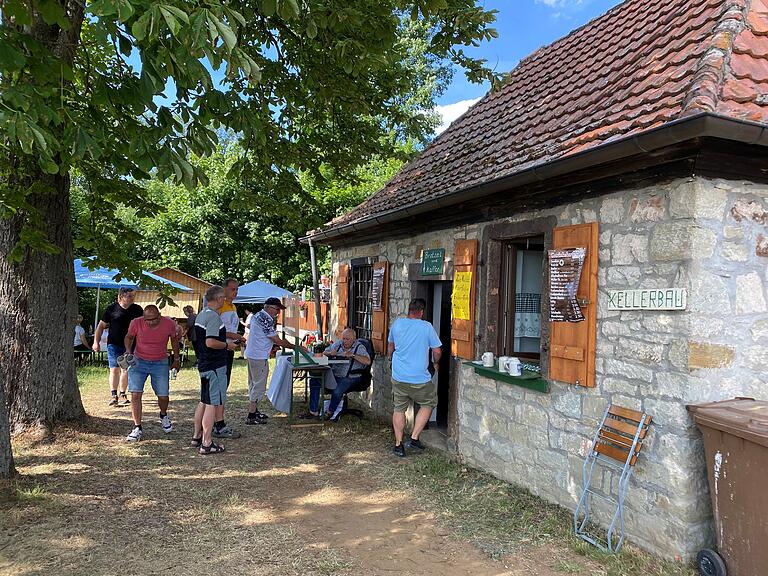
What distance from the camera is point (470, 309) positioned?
6.02 metres

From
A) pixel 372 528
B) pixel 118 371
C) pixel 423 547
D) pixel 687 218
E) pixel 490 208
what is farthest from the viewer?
pixel 118 371

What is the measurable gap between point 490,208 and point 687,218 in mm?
2336

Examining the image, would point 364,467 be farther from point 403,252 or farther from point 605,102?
point 605,102

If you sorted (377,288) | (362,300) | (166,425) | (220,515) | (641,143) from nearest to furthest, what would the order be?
(641,143)
(220,515)
(166,425)
(377,288)
(362,300)

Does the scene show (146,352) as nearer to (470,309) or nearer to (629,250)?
(470,309)

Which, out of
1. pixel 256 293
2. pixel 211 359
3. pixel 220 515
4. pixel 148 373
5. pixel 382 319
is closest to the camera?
pixel 220 515

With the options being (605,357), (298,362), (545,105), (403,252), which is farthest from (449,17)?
(298,362)

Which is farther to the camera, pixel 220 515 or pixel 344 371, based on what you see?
pixel 344 371

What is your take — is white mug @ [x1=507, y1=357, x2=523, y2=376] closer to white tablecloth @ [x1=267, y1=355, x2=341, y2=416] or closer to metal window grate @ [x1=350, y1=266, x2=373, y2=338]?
white tablecloth @ [x1=267, y1=355, x2=341, y2=416]

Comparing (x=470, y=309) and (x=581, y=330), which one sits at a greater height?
(x=470, y=309)

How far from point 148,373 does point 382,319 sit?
3232mm

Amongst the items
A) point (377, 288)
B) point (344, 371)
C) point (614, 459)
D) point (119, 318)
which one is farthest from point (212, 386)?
point (614, 459)

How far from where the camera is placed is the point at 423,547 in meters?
4.09

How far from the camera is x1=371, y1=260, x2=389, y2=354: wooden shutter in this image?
827cm
